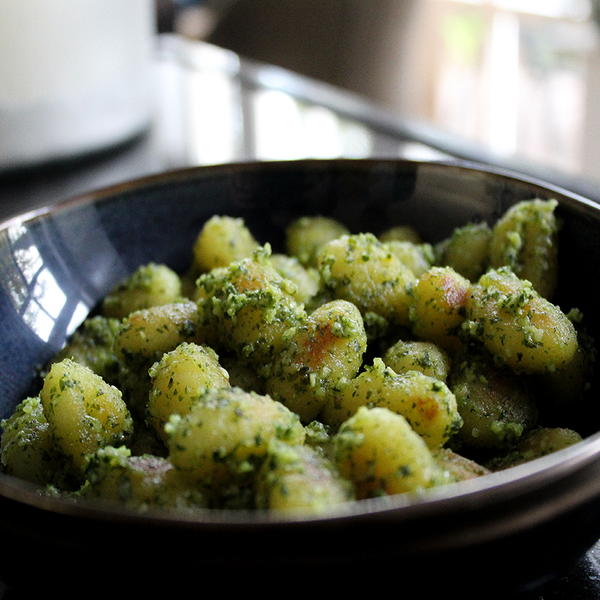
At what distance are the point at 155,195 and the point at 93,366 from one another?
10.4 inches

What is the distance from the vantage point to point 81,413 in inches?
24.7

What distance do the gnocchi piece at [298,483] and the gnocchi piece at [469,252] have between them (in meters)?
0.37

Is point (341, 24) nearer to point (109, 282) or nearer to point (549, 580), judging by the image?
point (109, 282)

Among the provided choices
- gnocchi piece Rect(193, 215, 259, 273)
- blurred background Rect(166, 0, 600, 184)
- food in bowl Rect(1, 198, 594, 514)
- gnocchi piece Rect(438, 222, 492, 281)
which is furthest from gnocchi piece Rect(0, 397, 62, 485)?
blurred background Rect(166, 0, 600, 184)

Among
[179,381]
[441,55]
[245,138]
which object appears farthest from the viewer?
[441,55]

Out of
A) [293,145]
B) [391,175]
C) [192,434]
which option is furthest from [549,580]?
[293,145]

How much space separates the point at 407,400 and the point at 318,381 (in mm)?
84

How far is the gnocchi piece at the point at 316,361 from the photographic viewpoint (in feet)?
2.08

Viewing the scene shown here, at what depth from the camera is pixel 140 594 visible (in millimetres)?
444

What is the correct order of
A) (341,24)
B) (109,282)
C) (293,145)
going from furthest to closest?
(341,24) < (293,145) < (109,282)

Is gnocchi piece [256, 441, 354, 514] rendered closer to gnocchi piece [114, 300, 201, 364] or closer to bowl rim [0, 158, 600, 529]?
bowl rim [0, 158, 600, 529]

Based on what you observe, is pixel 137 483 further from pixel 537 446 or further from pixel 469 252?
pixel 469 252

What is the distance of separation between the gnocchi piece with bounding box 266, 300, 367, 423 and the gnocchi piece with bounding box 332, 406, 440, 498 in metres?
0.11

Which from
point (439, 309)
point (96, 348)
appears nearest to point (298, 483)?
point (439, 309)
